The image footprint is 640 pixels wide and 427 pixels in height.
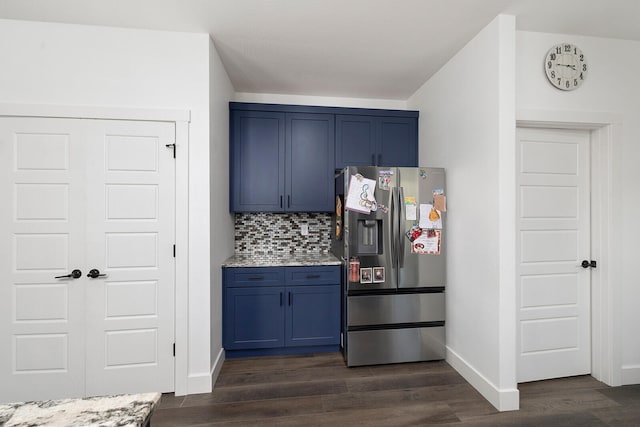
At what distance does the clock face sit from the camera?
7.42 feet

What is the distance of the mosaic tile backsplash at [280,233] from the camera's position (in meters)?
3.42

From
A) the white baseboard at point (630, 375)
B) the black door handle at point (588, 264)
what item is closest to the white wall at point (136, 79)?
the black door handle at point (588, 264)

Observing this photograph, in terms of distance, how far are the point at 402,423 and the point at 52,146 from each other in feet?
10.4

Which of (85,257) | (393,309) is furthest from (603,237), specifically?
(85,257)

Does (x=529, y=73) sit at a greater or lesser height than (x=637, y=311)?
greater

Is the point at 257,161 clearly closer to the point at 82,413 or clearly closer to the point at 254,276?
the point at 254,276

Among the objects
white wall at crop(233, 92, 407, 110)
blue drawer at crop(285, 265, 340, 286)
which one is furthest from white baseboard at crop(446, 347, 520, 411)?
white wall at crop(233, 92, 407, 110)

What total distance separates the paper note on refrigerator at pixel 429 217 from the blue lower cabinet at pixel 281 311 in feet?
3.12

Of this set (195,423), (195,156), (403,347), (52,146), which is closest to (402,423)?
(403,347)

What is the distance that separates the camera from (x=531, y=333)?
2379mm

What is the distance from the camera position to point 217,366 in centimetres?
249

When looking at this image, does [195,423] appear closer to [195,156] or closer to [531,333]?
[195,156]

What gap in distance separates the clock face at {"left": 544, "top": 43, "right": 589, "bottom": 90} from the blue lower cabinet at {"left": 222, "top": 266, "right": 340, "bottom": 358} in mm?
2427

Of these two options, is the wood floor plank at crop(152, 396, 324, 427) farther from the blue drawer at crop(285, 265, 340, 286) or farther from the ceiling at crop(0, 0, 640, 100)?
the ceiling at crop(0, 0, 640, 100)
